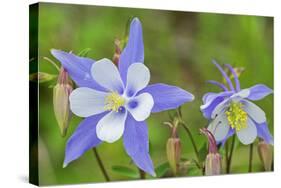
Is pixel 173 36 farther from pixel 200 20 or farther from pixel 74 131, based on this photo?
pixel 74 131

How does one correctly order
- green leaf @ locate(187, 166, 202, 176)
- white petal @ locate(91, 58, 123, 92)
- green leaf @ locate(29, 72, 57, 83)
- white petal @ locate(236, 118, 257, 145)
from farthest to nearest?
1. white petal @ locate(236, 118, 257, 145)
2. green leaf @ locate(187, 166, 202, 176)
3. white petal @ locate(91, 58, 123, 92)
4. green leaf @ locate(29, 72, 57, 83)

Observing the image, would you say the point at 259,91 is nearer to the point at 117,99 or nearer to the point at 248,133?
the point at 248,133

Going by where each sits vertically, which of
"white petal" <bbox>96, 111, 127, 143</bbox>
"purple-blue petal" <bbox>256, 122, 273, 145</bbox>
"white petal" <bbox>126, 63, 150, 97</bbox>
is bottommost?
"purple-blue petal" <bbox>256, 122, 273, 145</bbox>

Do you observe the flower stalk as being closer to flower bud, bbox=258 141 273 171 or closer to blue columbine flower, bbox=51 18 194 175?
blue columbine flower, bbox=51 18 194 175

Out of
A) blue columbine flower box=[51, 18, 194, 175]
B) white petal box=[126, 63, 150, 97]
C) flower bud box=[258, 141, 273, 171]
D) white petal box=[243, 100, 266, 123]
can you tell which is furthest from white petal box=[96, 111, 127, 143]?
flower bud box=[258, 141, 273, 171]

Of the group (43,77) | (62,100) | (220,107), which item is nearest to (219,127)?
(220,107)

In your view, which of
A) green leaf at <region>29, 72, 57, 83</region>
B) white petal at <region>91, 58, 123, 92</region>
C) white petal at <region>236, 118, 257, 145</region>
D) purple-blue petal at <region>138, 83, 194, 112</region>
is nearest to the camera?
green leaf at <region>29, 72, 57, 83</region>
